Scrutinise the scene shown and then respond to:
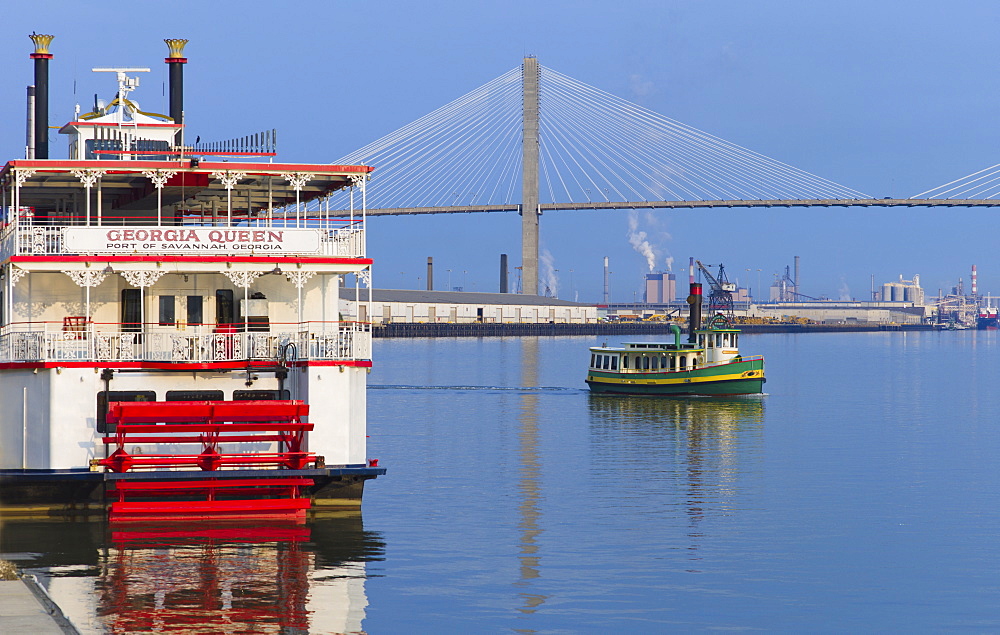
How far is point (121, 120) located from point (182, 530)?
422 inches

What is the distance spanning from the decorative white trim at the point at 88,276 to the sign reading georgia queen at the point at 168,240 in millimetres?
487

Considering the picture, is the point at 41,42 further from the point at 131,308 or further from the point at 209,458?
the point at 209,458

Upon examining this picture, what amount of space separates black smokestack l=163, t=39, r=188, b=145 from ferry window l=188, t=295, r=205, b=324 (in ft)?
27.0

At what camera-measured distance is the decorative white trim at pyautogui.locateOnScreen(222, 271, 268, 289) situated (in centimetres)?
2558

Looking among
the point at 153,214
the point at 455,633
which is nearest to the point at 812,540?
the point at 455,633

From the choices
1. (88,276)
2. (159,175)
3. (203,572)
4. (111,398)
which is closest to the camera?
(203,572)

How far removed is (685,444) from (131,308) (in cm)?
2302

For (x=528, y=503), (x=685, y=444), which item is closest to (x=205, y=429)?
(x=528, y=503)

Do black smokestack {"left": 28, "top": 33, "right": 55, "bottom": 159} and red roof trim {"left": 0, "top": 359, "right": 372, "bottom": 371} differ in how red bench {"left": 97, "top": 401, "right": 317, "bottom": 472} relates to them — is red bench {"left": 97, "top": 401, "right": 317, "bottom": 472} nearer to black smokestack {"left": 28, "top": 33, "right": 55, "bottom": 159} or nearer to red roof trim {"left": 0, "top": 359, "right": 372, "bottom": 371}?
red roof trim {"left": 0, "top": 359, "right": 372, "bottom": 371}

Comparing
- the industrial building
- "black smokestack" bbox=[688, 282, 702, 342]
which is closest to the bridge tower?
the industrial building

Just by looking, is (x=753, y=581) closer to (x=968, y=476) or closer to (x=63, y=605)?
(x=63, y=605)

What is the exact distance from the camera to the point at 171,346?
85.8 feet

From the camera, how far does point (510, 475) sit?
119 ft

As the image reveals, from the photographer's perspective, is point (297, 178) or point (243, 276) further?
point (297, 178)
